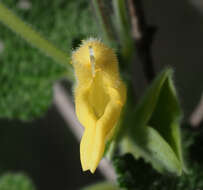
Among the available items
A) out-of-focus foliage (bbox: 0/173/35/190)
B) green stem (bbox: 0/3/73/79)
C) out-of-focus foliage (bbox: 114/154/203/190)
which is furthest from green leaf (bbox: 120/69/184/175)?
out-of-focus foliage (bbox: 0/173/35/190)

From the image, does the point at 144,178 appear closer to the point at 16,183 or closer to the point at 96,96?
the point at 96,96

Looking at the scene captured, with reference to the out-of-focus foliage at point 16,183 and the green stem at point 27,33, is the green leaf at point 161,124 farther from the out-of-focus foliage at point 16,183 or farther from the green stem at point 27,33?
the out-of-focus foliage at point 16,183

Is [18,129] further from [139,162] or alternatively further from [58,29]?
[139,162]

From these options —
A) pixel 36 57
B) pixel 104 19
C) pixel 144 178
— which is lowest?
pixel 144 178

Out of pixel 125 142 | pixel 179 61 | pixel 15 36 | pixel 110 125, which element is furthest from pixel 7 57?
pixel 179 61

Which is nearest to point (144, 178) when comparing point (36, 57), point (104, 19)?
point (104, 19)

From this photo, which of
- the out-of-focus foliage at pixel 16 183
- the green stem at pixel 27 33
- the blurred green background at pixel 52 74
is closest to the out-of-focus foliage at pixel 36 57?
the blurred green background at pixel 52 74
